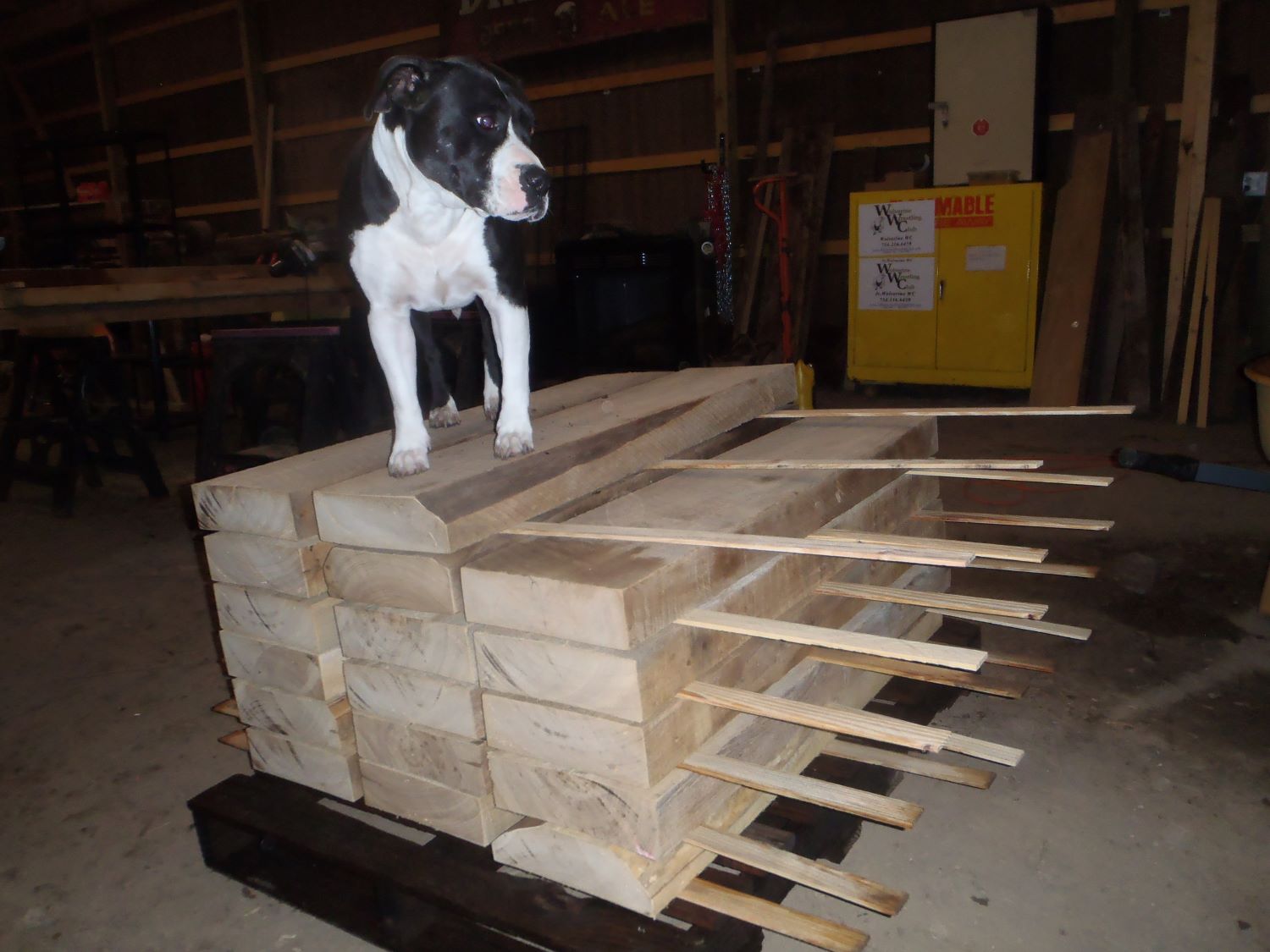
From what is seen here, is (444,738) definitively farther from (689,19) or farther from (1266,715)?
(689,19)

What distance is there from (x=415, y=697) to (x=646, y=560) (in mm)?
517

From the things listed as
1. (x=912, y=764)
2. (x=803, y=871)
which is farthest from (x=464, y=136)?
(x=912, y=764)

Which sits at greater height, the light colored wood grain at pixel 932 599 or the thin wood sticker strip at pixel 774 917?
the light colored wood grain at pixel 932 599

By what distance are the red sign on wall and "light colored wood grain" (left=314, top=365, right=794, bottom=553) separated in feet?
17.3

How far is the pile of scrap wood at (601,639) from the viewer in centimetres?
141

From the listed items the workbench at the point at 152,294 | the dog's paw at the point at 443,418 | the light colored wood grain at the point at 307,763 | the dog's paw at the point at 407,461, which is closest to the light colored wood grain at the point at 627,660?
the dog's paw at the point at 407,461

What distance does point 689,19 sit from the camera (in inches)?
265

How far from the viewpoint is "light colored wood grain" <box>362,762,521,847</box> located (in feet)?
5.42

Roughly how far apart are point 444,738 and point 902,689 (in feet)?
3.74

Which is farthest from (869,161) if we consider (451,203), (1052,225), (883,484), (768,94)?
(451,203)

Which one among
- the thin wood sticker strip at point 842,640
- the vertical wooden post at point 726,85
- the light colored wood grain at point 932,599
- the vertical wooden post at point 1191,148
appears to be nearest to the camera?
the thin wood sticker strip at point 842,640

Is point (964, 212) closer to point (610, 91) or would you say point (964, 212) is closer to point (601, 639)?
point (610, 91)

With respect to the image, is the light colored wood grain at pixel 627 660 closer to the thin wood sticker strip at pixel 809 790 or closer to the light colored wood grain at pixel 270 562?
the thin wood sticker strip at pixel 809 790

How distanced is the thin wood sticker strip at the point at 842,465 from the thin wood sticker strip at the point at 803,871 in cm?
70
